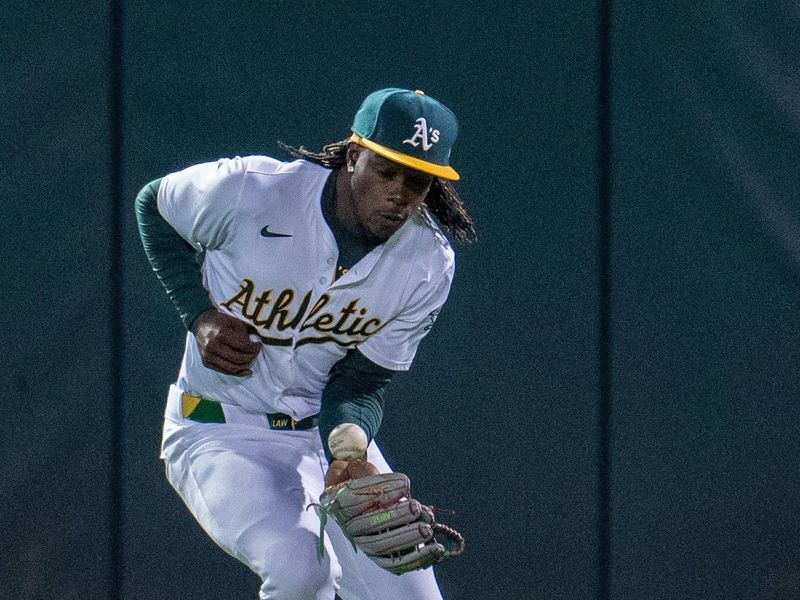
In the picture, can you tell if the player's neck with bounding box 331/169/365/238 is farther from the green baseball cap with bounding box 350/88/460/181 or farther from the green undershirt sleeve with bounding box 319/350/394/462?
the green undershirt sleeve with bounding box 319/350/394/462

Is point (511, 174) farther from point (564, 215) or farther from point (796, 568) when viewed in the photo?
point (796, 568)

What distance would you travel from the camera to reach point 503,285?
13.2 feet

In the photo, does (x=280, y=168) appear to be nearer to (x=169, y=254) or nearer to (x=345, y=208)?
(x=345, y=208)

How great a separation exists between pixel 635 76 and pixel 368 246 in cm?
136

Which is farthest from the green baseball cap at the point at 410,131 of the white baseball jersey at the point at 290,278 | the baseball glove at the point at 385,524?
the baseball glove at the point at 385,524

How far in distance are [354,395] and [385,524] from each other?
0.44 m

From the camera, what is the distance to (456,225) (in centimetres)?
316

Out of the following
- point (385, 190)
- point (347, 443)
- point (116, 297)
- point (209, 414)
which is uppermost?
point (385, 190)

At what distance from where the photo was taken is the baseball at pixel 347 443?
2.76 meters

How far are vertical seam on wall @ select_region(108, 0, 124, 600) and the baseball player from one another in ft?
2.85

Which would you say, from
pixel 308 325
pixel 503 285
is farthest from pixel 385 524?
pixel 503 285

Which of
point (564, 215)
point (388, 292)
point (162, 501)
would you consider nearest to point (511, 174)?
point (564, 215)

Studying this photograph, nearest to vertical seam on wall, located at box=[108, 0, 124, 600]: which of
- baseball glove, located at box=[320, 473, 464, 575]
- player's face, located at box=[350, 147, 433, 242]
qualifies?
player's face, located at box=[350, 147, 433, 242]

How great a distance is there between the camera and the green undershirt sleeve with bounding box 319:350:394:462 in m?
2.93
